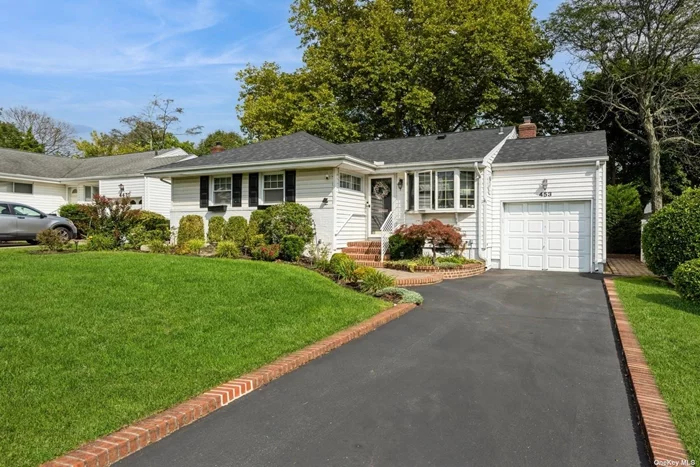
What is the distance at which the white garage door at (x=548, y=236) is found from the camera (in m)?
13.2

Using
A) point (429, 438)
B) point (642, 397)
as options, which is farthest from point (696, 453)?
point (429, 438)

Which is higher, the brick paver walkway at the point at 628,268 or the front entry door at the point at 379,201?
the front entry door at the point at 379,201

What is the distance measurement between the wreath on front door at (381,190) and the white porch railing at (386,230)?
0.78m

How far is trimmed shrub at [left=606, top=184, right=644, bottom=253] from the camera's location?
1844cm

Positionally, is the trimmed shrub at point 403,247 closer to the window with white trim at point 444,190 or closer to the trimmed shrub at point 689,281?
the window with white trim at point 444,190

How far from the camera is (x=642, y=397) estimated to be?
395 centimetres

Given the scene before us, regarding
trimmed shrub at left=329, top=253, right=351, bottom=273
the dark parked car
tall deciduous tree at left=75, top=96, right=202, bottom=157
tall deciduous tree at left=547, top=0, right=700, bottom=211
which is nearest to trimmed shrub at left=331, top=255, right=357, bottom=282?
trimmed shrub at left=329, top=253, right=351, bottom=273

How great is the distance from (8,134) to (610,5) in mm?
45892

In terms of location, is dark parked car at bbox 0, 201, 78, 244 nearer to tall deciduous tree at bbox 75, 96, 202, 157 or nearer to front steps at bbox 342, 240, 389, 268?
front steps at bbox 342, 240, 389, 268

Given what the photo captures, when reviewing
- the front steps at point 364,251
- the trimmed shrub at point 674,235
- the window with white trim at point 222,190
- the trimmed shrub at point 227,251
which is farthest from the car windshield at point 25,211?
the trimmed shrub at point 674,235

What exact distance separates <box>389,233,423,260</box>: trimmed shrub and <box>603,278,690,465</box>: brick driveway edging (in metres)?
7.60

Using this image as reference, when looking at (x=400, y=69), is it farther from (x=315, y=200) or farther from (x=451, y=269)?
(x=451, y=269)

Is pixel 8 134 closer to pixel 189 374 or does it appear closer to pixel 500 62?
pixel 500 62

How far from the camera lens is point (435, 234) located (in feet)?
39.3
